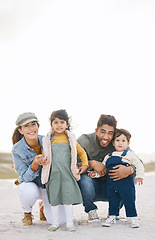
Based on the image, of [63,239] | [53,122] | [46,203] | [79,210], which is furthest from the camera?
[79,210]

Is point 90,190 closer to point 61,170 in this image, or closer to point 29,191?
point 61,170

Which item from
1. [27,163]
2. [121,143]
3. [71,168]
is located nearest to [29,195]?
[27,163]

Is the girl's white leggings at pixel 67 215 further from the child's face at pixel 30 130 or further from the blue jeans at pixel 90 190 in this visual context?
the child's face at pixel 30 130

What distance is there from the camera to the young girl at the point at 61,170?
3.80 meters

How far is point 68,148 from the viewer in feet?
12.9

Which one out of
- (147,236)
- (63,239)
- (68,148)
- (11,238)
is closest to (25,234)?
(11,238)

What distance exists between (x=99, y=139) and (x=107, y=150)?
222 millimetres

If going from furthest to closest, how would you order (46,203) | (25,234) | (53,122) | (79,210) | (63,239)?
1. (79,210)
2. (46,203)
3. (53,122)
4. (25,234)
5. (63,239)

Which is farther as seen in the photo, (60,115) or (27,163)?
(27,163)

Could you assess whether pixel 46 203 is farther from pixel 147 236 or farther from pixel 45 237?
pixel 147 236

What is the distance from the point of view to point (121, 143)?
13.6 ft

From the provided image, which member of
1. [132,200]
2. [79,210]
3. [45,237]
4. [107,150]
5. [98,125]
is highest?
[98,125]

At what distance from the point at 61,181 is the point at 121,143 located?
0.93 m

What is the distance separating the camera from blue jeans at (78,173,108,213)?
13.7 feet
